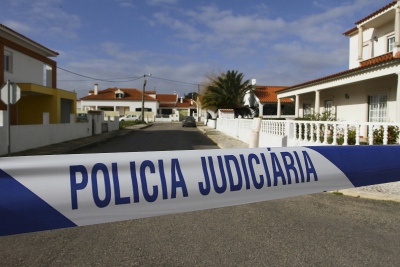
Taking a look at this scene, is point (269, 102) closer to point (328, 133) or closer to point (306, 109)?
point (306, 109)

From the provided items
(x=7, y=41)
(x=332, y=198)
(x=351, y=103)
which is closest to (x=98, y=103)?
(x=7, y=41)

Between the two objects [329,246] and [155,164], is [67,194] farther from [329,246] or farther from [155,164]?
[329,246]

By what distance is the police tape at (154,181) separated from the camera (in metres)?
2.34

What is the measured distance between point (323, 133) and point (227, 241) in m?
6.50

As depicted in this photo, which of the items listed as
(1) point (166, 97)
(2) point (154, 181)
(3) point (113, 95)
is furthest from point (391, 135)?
(1) point (166, 97)

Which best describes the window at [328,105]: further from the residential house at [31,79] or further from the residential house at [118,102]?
the residential house at [118,102]

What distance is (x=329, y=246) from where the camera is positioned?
138 inches

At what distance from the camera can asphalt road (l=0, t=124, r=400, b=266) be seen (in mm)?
3137

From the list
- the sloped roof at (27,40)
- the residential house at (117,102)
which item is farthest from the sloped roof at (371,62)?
the residential house at (117,102)

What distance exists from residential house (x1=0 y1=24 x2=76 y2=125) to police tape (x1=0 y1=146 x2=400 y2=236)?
1590cm

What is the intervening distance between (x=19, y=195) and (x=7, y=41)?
17468 mm

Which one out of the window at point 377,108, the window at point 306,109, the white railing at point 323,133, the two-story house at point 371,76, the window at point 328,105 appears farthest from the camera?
the window at point 306,109

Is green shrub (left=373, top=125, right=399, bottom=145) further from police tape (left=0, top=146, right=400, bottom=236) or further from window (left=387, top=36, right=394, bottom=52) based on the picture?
window (left=387, top=36, right=394, bottom=52)

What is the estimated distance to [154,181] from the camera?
2.72 meters
